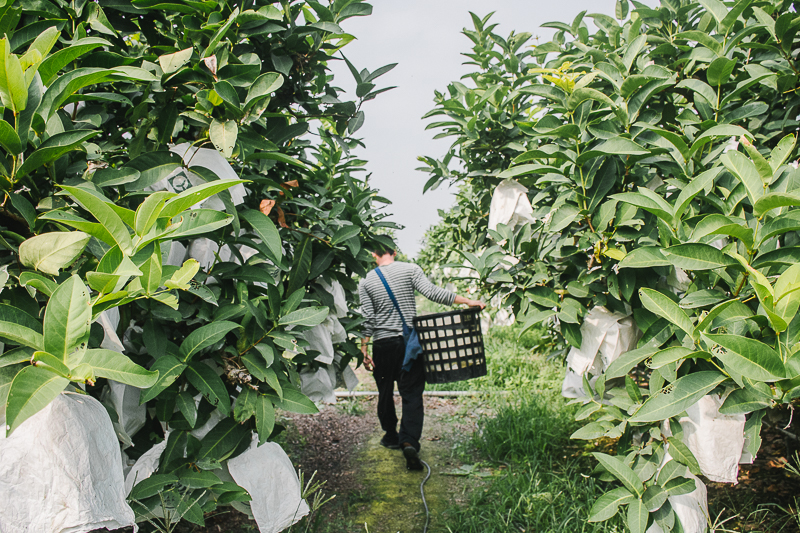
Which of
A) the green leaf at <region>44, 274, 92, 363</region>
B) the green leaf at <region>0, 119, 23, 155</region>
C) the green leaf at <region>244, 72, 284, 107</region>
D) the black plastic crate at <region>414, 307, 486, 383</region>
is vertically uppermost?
the green leaf at <region>244, 72, 284, 107</region>

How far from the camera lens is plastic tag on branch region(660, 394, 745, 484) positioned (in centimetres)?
140

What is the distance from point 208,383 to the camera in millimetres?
1251

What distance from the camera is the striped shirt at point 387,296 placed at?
138 inches

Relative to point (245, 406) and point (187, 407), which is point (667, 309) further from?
point (187, 407)

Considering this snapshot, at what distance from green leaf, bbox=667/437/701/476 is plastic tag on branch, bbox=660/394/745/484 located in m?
0.06

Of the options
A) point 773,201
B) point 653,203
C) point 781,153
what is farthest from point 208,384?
point 781,153

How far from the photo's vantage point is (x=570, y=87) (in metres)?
1.58

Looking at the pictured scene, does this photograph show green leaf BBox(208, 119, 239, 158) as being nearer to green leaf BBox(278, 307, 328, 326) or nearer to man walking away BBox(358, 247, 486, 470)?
green leaf BBox(278, 307, 328, 326)

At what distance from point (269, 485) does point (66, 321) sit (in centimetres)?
102

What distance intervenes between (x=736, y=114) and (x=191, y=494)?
83.0 inches

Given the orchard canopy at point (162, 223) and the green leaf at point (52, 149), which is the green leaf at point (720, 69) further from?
the green leaf at point (52, 149)

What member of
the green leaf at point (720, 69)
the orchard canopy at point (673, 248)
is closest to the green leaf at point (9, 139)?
the orchard canopy at point (673, 248)

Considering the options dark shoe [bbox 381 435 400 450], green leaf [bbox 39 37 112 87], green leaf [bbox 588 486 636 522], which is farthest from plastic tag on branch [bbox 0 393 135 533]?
dark shoe [bbox 381 435 400 450]

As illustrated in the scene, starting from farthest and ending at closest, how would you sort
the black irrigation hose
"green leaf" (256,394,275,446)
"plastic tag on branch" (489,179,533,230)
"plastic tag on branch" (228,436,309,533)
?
the black irrigation hose
"plastic tag on branch" (489,179,533,230)
"plastic tag on branch" (228,436,309,533)
"green leaf" (256,394,275,446)
